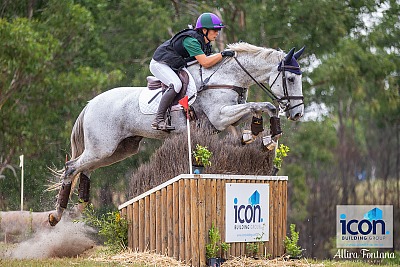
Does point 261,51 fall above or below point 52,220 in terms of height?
above

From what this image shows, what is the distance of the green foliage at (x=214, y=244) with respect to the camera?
8211 mm

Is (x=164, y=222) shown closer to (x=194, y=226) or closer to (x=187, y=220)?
(x=187, y=220)

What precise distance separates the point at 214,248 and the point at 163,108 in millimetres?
1916

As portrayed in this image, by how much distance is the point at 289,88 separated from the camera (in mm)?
9172

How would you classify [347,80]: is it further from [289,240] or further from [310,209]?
[289,240]

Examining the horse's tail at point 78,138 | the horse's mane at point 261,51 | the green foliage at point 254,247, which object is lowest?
the green foliage at point 254,247

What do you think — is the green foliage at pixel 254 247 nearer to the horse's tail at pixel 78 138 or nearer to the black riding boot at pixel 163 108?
the black riding boot at pixel 163 108

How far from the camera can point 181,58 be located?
374 inches

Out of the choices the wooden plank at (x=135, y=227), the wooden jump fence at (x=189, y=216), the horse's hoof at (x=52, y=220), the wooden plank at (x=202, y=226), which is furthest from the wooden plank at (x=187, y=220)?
the horse's hoof at (x=52, y=220)

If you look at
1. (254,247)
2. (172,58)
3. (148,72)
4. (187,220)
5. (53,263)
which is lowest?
(53,263)

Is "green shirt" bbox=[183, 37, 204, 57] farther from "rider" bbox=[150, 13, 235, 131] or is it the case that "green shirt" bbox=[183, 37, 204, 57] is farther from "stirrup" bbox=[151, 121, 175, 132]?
"stirrup" bbox=[151, 121, 175, 132]

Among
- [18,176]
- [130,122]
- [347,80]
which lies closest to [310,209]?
[347,80]

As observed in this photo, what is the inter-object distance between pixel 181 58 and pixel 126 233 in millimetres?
2145

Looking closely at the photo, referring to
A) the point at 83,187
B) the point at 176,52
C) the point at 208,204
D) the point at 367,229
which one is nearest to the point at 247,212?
the point at 208,204
